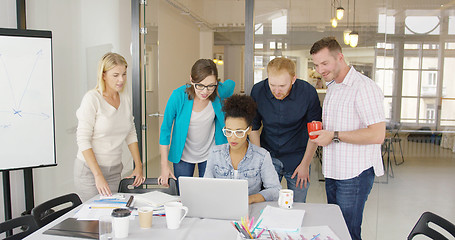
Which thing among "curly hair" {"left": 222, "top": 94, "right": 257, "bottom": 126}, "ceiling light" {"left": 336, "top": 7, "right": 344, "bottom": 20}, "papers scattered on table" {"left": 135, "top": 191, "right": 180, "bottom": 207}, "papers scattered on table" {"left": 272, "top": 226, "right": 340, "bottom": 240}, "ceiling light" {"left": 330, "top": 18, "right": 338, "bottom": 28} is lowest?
"papers scattered on table" {"left": 272, "top": 226, "right": 340, "bottom": 240}

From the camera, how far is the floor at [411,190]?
3.71 meters

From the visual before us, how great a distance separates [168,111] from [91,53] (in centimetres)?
163

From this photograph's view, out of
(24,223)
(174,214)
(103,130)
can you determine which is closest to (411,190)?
(174,214)

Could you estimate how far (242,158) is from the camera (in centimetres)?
241

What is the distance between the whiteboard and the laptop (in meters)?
1.67

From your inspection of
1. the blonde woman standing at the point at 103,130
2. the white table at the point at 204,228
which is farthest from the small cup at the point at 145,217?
the blonde woman standing at the point at 103,130

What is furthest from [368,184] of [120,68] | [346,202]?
[120,68]

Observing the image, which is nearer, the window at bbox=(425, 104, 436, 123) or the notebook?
the notebook

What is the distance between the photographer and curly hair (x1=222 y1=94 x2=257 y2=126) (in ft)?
7.82

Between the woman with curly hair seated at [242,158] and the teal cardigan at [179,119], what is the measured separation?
503mm

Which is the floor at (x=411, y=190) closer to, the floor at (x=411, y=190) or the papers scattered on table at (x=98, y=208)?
the floor at (x=411, y=190)

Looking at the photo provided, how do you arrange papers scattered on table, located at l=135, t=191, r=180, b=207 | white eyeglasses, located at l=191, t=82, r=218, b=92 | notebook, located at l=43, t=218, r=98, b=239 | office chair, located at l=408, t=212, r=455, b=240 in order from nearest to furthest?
1. notebook, located at l=43, t=218, r=98, b=239
2. office chair, located at l=408, t=212, r=455, b=240
3. papers scattered on table, located at l=135, t=191, r=180, b=207
4. white eyeglasses, located at l=191, t=82, r=218, b=92

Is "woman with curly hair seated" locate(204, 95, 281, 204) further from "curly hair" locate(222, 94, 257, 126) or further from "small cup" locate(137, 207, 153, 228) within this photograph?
"small cup" locate(137, 207, 153, 228)

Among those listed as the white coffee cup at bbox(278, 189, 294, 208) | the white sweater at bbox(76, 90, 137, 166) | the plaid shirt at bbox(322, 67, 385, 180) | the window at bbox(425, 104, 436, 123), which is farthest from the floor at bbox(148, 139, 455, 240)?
the white sweater at bbox(76, 90, 137, 166)
